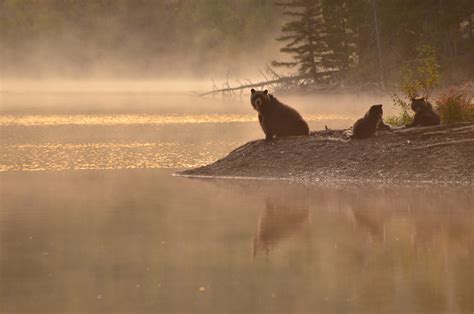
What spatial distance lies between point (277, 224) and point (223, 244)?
2.05 meters

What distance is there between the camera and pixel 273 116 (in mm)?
24203

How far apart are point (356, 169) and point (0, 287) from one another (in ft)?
36.6

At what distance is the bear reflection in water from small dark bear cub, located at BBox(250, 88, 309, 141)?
A: 4.80 meters

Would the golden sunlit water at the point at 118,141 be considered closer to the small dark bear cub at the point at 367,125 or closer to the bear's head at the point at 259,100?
the bear's head at the point at 259,100

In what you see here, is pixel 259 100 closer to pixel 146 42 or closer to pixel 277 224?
pixel 277 224

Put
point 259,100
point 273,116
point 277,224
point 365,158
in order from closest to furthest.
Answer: point 277,224
point 365,158
point 259,100
point 273,116

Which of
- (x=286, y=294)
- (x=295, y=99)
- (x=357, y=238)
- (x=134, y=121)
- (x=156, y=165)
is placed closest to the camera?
(x=286, y=294)

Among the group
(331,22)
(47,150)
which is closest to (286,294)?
(47,150)

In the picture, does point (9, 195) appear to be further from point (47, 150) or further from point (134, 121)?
point (134, 121)

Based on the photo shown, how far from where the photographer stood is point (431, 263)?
1376 centimetres

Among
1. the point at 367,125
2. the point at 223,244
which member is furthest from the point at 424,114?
the point at 223,244

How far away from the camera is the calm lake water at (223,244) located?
38.8 ft

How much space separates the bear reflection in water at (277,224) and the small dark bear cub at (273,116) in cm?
480

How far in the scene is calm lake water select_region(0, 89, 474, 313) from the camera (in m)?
11.8
